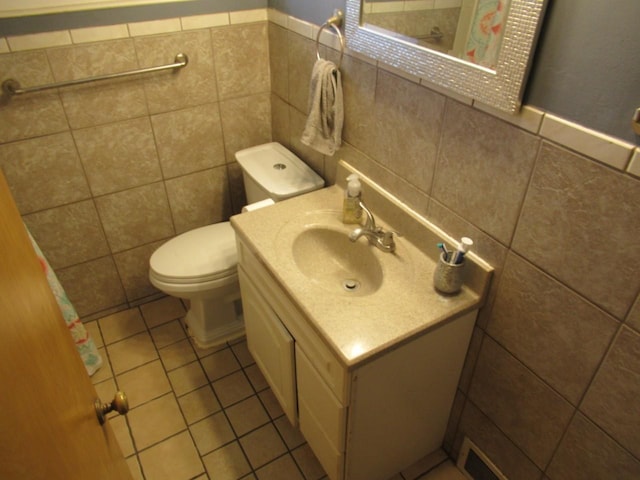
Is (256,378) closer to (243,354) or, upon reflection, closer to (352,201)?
(243,354)

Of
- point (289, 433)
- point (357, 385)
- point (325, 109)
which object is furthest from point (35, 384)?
point (289, 433)

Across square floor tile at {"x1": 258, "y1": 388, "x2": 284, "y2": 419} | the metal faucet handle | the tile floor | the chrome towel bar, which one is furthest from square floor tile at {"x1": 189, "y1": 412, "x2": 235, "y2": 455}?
the chrome towel bar

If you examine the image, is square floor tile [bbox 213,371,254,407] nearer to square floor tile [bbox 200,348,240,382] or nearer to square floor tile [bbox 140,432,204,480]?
square floor tile [bbox 200,348,240,382]

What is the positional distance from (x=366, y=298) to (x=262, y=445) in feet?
2.85

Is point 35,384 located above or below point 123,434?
above

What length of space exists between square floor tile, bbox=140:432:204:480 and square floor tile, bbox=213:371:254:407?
0.20 meters

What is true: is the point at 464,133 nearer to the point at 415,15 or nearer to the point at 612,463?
the point at 415,15

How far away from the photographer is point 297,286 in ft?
4.33

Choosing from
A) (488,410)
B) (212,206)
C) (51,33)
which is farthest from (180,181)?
(488,410)

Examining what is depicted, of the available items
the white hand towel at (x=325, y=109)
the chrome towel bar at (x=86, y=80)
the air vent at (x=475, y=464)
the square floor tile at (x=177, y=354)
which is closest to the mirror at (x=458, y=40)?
the white hand towel at (x=325, y=109)

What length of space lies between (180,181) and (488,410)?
5.15ft

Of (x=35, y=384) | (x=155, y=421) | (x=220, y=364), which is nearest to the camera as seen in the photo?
(x=35, y=384)

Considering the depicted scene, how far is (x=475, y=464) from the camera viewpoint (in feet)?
5.24

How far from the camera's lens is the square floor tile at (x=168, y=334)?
7.22 feet
